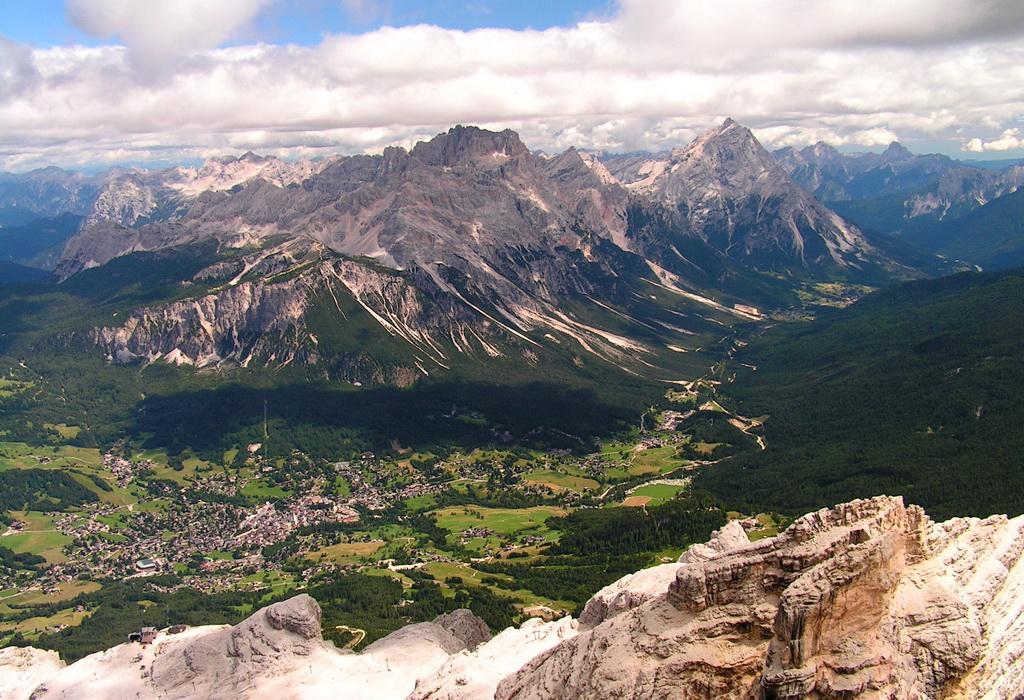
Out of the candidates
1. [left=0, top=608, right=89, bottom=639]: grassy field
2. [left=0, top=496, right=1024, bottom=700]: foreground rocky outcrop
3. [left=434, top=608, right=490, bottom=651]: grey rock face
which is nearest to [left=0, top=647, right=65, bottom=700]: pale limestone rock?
[left=434, top=608, right=490, bottom=651]: grey rock face

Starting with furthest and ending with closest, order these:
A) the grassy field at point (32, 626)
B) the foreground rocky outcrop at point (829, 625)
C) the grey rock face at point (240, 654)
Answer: the grassy field at point (32, 626) < the grey rock face at point (240, 654) < the foreground rocky outcrop at point (829, 625)

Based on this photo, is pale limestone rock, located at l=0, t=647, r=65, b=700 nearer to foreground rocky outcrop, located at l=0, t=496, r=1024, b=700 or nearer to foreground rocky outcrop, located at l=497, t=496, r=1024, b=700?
foreground rocky outcrop, located at l=0, t=496, r=1024, b=700

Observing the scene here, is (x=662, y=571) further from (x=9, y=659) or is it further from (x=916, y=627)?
(x=9, y=659)

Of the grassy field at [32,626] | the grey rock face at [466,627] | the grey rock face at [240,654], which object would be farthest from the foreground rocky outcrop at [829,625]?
the grassy field at [32,626]

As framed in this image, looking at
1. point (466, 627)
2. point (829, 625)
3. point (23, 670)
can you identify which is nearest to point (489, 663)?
point (466, 627)

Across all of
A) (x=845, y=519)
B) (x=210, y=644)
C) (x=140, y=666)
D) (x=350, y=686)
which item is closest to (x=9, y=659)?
(x=140, y=666)

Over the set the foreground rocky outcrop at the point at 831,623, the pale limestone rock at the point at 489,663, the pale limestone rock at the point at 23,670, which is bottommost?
the pale limestone rock at the point at 23,670

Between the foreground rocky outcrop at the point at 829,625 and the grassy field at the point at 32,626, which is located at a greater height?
the foreground rocky outcrop at the point at 829,625

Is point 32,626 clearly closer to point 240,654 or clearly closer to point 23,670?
point 23,670

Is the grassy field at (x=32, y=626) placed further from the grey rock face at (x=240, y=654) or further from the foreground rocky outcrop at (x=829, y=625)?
the foreground rocky outcrop at (x=829, y=625)

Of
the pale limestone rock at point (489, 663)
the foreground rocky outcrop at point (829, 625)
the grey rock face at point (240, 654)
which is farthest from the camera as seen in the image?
the grey rock face at point (240, 654)

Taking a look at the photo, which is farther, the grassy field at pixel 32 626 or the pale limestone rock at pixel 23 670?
the grassy field at pixel 32 626
